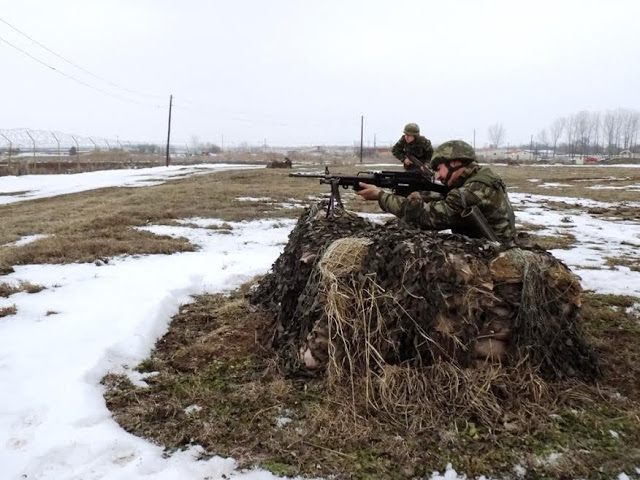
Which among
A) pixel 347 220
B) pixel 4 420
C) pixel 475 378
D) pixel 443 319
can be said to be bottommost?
pixel 4 420

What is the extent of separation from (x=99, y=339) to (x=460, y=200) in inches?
123

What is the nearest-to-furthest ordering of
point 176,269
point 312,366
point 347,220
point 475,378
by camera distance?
point 475,378, point 312,366, point 347,220, point 176,269

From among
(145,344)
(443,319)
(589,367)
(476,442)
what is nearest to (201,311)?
(145,344)

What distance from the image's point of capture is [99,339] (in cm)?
434

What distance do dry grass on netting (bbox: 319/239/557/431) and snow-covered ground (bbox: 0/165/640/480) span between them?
581 mm

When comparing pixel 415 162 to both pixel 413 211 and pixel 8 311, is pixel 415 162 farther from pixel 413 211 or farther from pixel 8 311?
pixel 8 311

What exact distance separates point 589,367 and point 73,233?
8.25m

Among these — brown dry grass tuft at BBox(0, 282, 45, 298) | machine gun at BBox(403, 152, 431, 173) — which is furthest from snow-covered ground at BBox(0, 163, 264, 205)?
machine gun at BBox(403, 152, 431, 173)

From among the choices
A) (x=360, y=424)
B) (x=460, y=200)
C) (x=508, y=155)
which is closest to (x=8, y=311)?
(x=360, y=424)

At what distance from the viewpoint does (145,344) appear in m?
4.34

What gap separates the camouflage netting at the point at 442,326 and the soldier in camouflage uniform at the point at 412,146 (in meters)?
4.67

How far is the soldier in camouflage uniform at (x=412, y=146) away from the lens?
27.2ft

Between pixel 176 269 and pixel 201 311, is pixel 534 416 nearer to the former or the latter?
pixel 201 311

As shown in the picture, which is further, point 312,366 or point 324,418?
point 312,366
